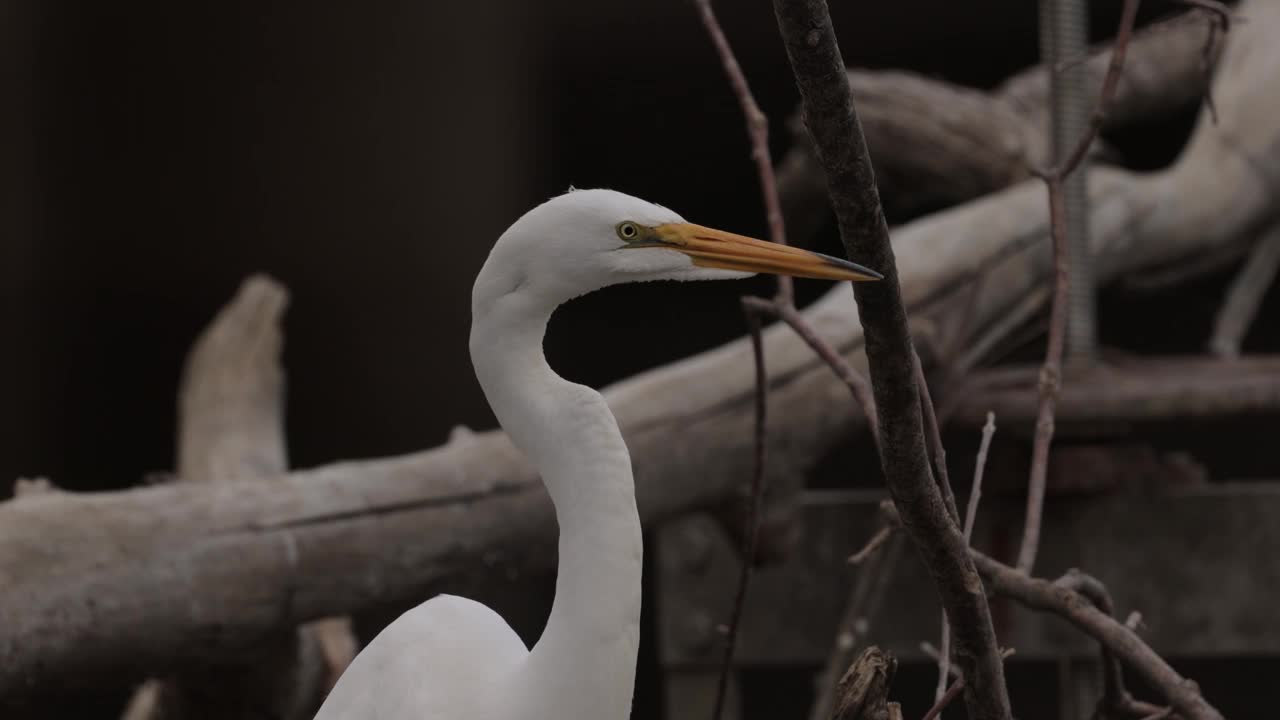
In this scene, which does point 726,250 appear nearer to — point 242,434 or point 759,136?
point 759,136

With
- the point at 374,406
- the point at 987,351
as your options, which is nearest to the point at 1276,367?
the point at 987,351

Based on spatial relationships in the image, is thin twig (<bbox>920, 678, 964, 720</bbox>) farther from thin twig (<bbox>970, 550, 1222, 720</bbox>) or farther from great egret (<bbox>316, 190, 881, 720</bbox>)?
great egret (<bbox>316, 190, 881, 720</bbox>)

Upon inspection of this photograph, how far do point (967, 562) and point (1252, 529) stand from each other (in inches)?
67.5

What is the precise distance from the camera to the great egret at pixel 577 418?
1.11 metres

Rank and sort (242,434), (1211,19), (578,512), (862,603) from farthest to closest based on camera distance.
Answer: (242,434) → (862,603) → (1211,19) → (578,512)

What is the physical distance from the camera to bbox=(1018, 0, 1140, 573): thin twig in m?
1.47

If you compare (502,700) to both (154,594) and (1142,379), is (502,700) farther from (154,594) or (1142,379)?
(1142,379)

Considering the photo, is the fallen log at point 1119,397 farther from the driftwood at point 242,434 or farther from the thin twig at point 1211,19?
the driftwood at point 242,434

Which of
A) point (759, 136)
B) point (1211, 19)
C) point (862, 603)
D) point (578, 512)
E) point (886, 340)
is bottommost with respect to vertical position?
point (862, 603)

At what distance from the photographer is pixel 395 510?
1.93 m

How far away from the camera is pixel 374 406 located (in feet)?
13.9

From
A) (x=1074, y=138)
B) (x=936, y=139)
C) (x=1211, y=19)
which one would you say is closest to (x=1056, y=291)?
(x=1211, y=19)

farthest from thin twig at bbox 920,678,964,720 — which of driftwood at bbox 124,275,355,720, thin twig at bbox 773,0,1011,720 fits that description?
driftwood at bbox 124,275,355,720

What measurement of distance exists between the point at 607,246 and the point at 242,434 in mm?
1820
